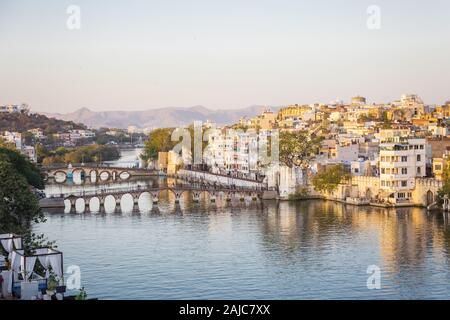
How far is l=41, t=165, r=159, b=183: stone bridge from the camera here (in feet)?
69.3

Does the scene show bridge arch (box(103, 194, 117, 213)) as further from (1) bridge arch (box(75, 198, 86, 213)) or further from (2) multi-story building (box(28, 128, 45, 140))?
(2) multi-story building (box(28, 128, 45, 140))

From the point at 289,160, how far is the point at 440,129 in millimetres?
4119

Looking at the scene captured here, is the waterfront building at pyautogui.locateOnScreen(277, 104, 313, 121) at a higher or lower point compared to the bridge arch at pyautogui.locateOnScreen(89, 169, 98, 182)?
higher

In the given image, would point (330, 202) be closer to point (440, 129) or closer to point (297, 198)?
point (297, 198)

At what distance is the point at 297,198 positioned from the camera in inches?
555

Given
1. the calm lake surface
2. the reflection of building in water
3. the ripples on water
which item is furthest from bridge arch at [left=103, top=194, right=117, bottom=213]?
the reflection of building in water

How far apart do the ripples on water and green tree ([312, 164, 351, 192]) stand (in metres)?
1.01

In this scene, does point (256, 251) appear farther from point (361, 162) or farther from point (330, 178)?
point (361, 162)

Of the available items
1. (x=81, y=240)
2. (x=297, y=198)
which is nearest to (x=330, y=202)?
(x=297, y=198)

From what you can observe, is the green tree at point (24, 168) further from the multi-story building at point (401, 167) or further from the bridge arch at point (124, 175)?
the bridge arch at point (124, 175)

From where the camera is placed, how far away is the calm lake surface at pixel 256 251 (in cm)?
659

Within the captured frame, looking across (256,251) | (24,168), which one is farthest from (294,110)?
(256,251)

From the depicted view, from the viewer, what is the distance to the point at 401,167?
41.8 feet
